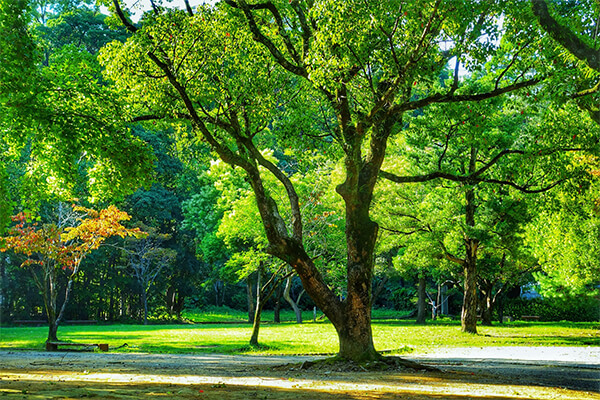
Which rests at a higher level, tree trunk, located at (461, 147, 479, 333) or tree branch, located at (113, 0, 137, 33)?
tree branch, located at (113, 0, 137, 33)

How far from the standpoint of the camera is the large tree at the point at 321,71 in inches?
413

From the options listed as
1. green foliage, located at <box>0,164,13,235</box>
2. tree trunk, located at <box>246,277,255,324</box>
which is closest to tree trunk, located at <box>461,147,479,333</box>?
green foliage, located at <box>0,164,13,235</box>

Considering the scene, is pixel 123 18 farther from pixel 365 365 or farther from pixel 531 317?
pixel 531 317

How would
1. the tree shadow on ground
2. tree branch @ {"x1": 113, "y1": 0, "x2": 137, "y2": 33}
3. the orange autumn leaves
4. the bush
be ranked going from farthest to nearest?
the bush, the orange autumn leaves, tree branch @ {"x1": 113, "y1": 0, "x2": 137, "y2": 33}, the tree shadow on ground

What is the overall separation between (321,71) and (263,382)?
5.41m

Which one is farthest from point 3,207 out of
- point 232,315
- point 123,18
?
point 232,315

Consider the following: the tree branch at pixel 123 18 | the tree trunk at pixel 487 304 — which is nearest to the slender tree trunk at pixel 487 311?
the tree trunk at pixel 487 304

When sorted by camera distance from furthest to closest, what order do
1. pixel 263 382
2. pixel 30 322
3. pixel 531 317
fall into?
pixel 531 317, pixel 30 322, pixel 263 382

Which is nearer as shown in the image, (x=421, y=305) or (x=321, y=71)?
(x=321, y=71)

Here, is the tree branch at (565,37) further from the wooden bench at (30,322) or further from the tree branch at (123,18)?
the wooden bench at (30,322)

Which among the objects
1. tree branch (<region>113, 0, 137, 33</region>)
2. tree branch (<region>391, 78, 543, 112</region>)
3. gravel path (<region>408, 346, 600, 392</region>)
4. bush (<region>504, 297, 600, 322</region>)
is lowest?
gravel path (<region>408, 346, 600, 392</region>)

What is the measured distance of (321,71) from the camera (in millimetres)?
10367

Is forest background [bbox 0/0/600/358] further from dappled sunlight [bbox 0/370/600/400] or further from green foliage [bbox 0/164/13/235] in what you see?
dappled sunlight [bbox 0/370/600/400]

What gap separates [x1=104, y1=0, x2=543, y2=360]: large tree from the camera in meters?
10.5
